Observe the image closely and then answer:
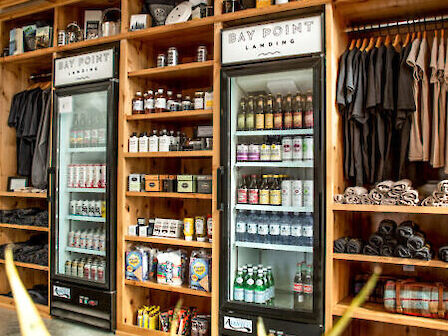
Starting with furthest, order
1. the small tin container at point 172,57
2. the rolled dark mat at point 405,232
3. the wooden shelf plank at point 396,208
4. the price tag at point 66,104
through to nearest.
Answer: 1. the price tag at point 66,104
2. the small tin container at point 172,57
3. the rolled dark mat at point 405,232
4. the wooden shelf plank at point 396,208

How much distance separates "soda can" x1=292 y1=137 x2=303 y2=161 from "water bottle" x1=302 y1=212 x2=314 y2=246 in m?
0.40

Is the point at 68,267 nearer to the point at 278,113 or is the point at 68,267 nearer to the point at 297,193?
the point at 297,193

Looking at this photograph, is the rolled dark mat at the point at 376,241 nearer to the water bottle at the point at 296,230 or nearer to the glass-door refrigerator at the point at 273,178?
the glass-door refrigerator at the point at 273,178

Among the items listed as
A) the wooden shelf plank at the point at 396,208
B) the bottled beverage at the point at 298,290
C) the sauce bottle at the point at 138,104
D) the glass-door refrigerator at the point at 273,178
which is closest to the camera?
the wooden shelf plank at the point at 396,208

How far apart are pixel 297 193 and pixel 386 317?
0.96 m

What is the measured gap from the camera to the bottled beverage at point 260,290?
2962 mm

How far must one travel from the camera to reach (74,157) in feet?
13.3

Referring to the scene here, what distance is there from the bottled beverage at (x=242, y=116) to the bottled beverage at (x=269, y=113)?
176 millimetres

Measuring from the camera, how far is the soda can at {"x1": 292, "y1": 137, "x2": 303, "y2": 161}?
2.90 m

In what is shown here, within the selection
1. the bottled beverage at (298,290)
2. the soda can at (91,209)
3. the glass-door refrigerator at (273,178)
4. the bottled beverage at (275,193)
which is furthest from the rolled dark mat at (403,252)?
the soda can at (91,209)

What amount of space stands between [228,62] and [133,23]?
3.48ft

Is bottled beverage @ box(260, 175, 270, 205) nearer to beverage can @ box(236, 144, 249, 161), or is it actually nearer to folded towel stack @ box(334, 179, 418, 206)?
beverage can @ box(236, 144, 249, 161)

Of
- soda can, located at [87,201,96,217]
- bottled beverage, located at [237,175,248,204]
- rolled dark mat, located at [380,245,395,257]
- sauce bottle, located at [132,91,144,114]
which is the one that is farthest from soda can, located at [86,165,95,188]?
rolled dark mat, located at [380,245,395,257]

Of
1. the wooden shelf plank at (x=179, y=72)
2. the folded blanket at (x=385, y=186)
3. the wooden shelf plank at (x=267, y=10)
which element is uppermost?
the wooden shelf plank at (x=267, y=10)
